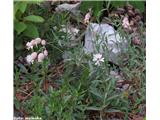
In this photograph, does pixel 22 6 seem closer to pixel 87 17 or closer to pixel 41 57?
pixel 41 57

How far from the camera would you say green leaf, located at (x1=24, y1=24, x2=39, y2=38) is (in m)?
2.63

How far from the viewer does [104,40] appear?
2721 mm

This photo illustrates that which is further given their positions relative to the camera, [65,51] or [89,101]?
[65,51]

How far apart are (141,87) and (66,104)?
1.21 feet

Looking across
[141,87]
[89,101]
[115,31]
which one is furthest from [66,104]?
[115,31]

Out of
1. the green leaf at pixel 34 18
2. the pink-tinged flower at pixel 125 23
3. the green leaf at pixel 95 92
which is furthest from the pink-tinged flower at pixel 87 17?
the green leaf at pixel 95 92

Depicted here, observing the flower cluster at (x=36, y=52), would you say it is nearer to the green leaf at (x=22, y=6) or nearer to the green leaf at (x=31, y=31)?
the green leaf at (x=31, y=31)

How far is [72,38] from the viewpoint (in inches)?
110

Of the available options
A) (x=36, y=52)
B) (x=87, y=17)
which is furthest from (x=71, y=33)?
(x=36, y=52)

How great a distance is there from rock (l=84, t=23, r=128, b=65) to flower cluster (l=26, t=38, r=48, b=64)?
0.20 meters

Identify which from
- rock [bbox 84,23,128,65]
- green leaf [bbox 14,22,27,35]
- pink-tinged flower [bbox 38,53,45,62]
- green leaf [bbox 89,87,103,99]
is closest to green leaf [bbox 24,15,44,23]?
green leaf [bbox 14,22,27,35]

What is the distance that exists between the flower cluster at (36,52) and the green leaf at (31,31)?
1.0 inches
